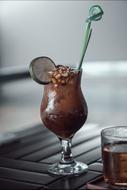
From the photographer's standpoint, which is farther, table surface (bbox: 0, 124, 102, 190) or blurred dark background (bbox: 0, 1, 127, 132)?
blurred dark background (bbox: 0, 1, 127, 132)

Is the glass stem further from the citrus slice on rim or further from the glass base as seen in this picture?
the citrus slice on rim

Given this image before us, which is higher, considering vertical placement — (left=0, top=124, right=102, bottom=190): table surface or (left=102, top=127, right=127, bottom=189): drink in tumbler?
(left=102, top=127, right=127, bottom=189): drink in tumbler

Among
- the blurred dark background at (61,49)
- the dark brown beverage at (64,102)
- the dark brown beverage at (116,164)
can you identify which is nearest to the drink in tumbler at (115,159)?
the dark brown beverage at (116,164)

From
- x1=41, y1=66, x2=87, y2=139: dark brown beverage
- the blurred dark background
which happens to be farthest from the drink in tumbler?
the blurred dark background

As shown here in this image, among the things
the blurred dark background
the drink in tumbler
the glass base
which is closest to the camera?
the drink in tumbler

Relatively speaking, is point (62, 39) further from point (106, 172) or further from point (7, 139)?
point (106, 172)

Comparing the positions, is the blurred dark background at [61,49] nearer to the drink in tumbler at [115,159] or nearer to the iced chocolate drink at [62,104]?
the iced chocolate drink at [62,104]

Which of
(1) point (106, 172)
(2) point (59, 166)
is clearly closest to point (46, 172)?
(2) point (59, 166)

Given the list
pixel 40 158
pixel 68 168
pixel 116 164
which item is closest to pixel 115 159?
pixel 116 164
